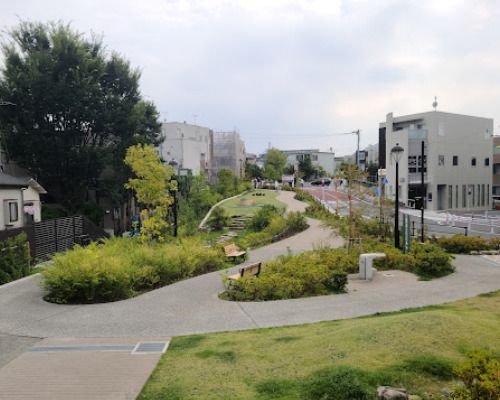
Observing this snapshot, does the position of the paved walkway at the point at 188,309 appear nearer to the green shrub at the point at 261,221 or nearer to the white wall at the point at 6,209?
the white wall at the point at 6,209

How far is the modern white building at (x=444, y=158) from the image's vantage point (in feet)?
152

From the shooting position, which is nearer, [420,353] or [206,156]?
[420,353]

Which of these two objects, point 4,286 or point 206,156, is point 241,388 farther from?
point 206,156

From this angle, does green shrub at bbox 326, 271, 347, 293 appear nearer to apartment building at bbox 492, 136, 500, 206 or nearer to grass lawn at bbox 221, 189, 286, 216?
grass lawn at bbox 221, 189, 286, 216

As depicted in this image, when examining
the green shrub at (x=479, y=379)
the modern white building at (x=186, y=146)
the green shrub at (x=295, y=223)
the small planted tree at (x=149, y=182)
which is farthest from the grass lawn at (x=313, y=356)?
the modern white building at (x=186, y=146)

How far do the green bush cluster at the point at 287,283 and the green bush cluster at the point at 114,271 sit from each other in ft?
8.48

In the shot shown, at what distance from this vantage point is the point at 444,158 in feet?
154

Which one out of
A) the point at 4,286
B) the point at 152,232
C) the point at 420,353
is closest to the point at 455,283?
the point at 420,353

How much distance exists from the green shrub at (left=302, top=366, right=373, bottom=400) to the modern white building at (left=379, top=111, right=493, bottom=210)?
4325cm

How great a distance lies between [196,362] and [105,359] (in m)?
1.58

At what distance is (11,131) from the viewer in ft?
92.8

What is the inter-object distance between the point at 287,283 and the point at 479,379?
7.04 meters

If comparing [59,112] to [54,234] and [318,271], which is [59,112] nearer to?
[54,234]

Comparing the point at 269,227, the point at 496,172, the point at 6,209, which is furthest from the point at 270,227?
the point at 496,172
